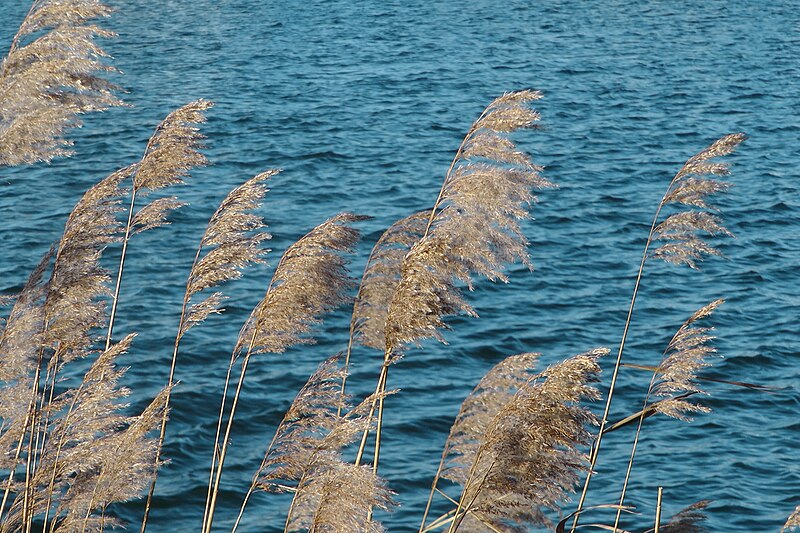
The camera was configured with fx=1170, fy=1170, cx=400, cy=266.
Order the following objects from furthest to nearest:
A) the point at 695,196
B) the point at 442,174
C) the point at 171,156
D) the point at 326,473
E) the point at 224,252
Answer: the point at 442,174 → the point at 695,196 → the point at 171,156 → the point at 224,252 → the point at 326,473

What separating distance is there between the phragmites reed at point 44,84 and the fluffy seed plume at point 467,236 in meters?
2.28

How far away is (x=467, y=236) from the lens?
6961 millimetres

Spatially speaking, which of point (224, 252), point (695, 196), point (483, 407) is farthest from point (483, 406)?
point (695, 196)

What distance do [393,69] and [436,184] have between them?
28.5ft

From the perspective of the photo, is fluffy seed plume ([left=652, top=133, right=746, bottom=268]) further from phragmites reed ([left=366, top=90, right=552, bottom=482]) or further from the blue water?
the blue water

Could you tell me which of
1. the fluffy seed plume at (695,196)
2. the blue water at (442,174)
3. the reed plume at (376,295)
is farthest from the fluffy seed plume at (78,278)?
the blue water at (442,174)

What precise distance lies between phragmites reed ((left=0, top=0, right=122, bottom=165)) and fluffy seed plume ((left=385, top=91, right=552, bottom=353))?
7.47 feet

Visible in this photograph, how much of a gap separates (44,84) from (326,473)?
323cm

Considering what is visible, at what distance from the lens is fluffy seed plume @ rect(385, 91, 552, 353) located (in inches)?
247

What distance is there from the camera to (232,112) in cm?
2514

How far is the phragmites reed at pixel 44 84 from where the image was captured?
7090mm

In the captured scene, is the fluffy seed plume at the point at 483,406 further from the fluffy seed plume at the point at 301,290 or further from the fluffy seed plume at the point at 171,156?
the fluffy seed plume at the point at 171,156

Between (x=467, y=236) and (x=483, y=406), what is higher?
(x=467, y=236)

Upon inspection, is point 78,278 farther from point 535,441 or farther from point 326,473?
point 535,441
